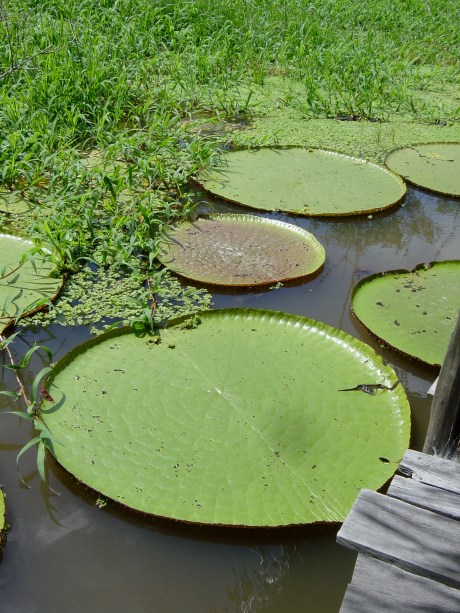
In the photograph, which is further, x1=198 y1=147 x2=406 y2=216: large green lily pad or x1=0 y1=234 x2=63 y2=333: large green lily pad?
x1=198 y1=147 x2=406 y2=216: large green lily pad

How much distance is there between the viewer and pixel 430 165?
3.93m

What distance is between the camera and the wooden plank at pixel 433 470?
1356 mm

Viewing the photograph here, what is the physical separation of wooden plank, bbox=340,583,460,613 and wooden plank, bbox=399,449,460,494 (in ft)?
0.77

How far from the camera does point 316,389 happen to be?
212 cm

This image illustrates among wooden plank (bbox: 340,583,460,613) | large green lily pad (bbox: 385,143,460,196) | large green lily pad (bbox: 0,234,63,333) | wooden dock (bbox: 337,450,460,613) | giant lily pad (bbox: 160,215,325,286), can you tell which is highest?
wooden dock (bbox: 337,450,460,613)

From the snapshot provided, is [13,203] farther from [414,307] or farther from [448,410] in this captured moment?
[448,410]

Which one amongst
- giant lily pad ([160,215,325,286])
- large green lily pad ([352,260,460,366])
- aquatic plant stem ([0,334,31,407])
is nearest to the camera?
aquatic plant stem ([0,334,31,407])

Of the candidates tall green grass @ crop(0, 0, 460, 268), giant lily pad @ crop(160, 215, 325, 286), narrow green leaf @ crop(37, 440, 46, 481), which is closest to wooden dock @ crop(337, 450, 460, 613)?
narrow green leaf @ crop(37, 440, 46, 481)

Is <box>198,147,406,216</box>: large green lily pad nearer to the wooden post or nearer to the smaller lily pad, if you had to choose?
the smaller lily pad

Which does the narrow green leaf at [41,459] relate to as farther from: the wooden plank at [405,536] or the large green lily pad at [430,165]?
the large green lily pad at [430,165]

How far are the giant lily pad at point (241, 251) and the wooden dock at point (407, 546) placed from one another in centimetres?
145

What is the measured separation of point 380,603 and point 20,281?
1.89 meters

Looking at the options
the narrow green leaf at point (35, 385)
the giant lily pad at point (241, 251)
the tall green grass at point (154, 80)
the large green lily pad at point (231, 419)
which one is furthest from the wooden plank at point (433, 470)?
the tall green grass at point (154, 80)

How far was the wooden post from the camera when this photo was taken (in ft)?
4.59
